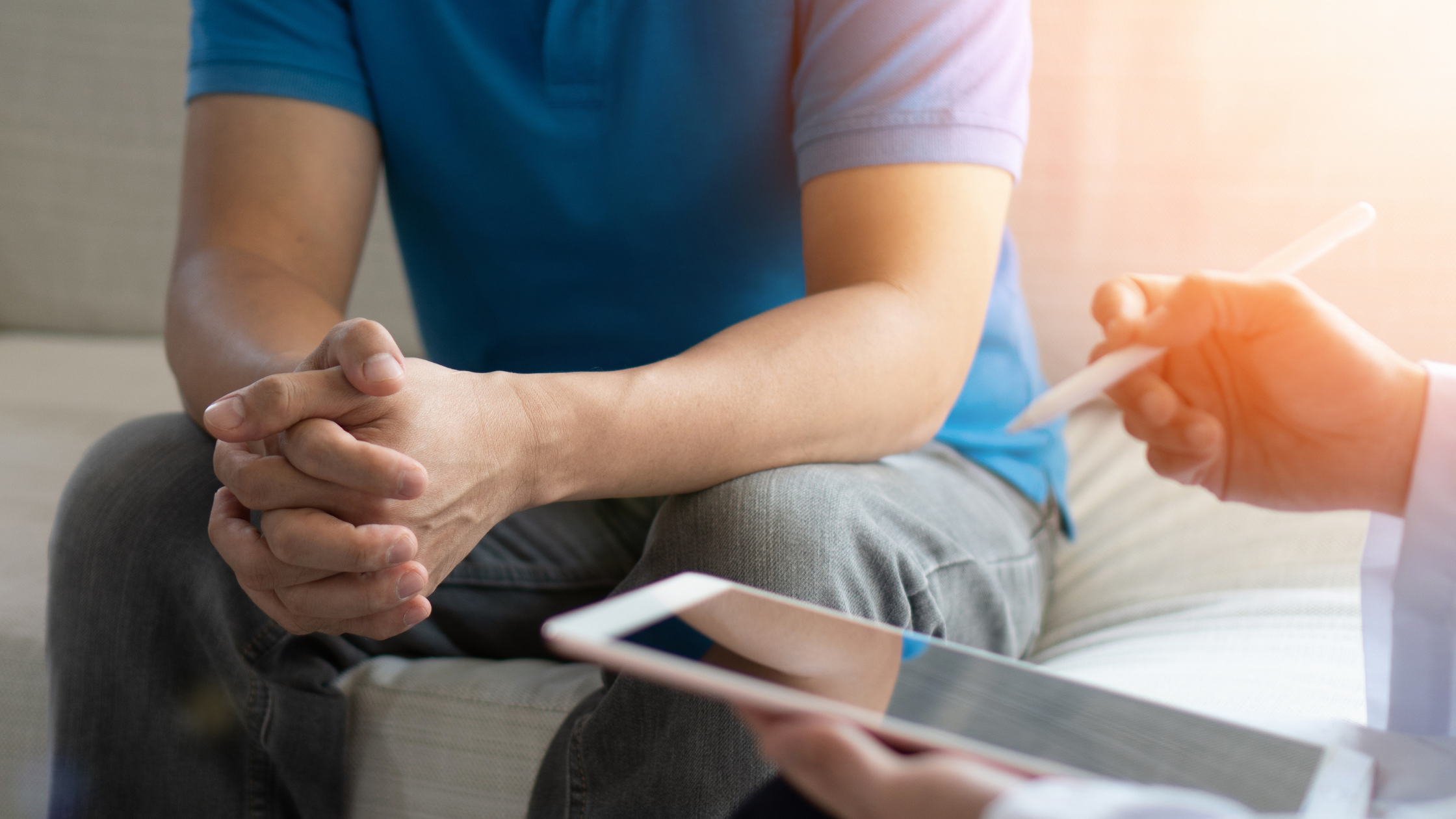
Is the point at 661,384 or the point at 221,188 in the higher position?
the point at 221,188

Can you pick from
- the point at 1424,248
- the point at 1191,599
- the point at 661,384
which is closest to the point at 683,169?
the point at 661,384

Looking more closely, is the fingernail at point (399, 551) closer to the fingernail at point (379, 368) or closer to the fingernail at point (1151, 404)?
the fingernail at point (379, 368)

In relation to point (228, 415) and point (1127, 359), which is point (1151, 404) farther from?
point (228, 415)

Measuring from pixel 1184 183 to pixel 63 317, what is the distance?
1.43 meters

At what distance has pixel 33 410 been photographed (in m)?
1.14

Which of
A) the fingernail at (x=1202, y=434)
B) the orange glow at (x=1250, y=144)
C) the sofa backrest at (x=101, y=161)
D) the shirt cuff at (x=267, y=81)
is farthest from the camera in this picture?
the sofa backrest at (x=101, y=161)

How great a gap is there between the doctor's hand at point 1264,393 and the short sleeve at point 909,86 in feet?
0.48

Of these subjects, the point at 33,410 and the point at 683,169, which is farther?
the point at 33,410

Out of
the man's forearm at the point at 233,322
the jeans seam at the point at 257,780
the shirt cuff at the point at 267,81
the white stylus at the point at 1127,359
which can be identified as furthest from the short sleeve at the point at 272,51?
the white stylus at the point at 1127,359

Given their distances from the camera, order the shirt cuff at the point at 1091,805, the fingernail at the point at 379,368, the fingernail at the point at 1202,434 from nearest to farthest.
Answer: the shirt cuff at the point at 1091,805
the fingernail at the point at 379,368
the fingernail at the point at 1202,434

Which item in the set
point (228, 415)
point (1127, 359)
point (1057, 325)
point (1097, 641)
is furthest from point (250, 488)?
point (1057, 325)

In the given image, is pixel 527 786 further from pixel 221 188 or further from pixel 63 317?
pixel 63 317

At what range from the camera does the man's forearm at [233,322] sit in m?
0.64

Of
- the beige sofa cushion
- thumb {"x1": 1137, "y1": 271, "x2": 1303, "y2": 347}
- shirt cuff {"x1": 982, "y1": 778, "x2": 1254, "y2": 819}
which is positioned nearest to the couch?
the beige sofa cushion
